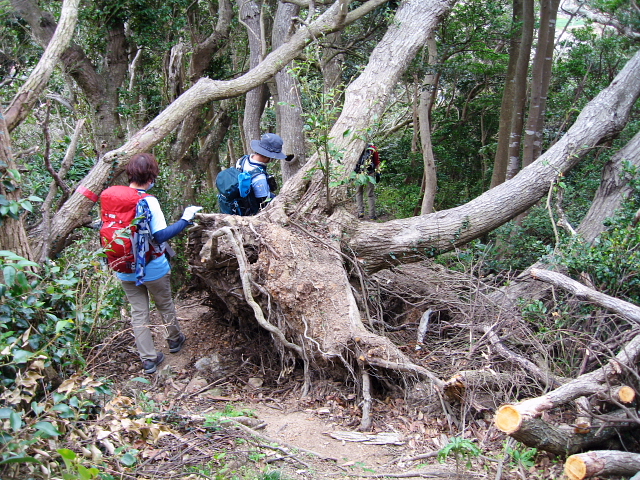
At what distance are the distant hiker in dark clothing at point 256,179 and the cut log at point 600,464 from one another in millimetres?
3891

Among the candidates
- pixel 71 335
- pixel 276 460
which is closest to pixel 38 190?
pixel 71 335

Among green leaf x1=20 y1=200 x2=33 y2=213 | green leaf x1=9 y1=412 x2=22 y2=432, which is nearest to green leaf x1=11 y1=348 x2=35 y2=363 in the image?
green leaf x1=9 y1=412 x2=22 y2=432

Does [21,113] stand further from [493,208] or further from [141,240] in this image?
[493,208]

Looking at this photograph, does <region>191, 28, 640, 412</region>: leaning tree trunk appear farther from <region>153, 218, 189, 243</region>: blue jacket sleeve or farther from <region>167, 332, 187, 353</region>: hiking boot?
<region>167, 332, 187, 353</region>: hiking boot

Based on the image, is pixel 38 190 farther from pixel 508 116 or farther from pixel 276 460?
pixel 508 116

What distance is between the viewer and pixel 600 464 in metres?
3.05

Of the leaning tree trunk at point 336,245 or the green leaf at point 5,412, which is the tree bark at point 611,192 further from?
the green leaf at point 5,412

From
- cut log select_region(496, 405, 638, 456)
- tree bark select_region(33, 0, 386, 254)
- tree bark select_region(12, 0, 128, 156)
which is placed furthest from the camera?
tree bark select_region(12, 0, 128, 156)

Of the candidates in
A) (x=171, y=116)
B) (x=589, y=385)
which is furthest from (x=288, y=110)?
(x=589, y=385)

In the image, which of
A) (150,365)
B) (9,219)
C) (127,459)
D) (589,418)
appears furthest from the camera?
(150,365)

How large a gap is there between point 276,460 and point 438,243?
3531 mm

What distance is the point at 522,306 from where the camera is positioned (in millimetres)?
4992

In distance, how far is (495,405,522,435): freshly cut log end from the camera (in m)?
3.14

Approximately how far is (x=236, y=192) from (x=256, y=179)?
28 cm
